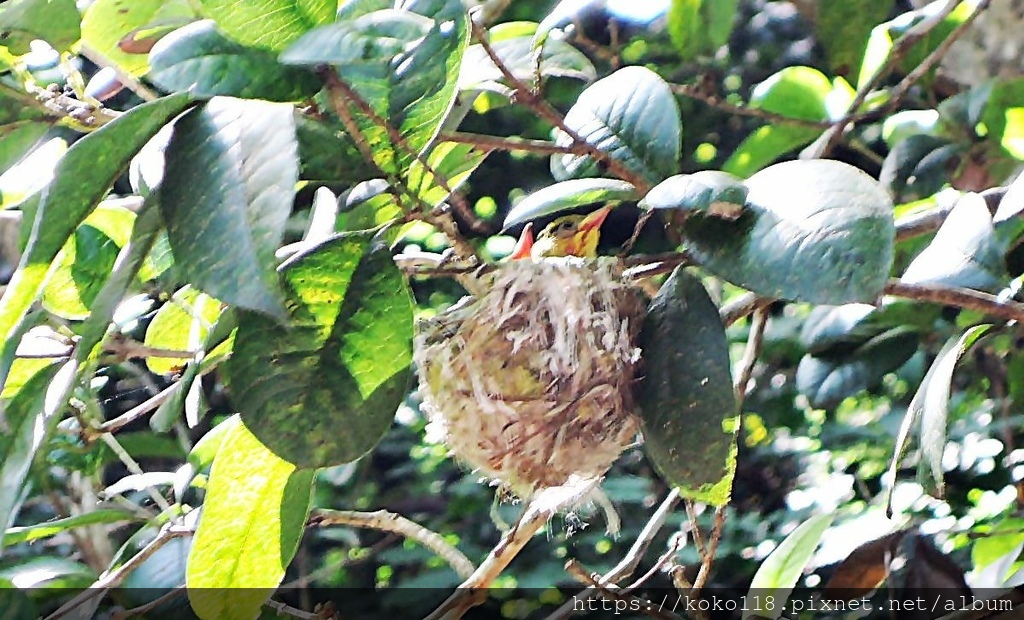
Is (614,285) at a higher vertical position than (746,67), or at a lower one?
higher

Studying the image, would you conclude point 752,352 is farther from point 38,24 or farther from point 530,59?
point 38,24

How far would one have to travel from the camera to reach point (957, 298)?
23.4 inches

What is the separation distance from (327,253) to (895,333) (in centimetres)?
77

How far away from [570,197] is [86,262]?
0.36 meters

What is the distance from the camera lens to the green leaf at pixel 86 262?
64 cm

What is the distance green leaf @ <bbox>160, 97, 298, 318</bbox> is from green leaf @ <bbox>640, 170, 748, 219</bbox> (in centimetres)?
18

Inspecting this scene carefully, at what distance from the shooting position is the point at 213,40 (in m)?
0.41

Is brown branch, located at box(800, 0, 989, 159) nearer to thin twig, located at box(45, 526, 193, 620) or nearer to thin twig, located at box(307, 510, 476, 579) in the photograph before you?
thin twig, located at box(307, 510, 476, 579)

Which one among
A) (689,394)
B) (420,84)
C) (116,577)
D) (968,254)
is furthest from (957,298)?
(116,577)

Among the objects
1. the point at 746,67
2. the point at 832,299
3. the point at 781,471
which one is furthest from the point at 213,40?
the point at 746,67

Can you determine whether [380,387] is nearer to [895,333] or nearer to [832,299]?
[832,299]

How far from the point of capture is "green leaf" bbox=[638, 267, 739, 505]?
1.56 ft

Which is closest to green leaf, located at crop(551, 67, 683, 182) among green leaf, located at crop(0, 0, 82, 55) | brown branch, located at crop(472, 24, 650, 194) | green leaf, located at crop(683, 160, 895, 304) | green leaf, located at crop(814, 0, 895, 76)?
brown branch, located at crop(472, 24, 650, 194)

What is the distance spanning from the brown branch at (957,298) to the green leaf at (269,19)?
0.38 meters
